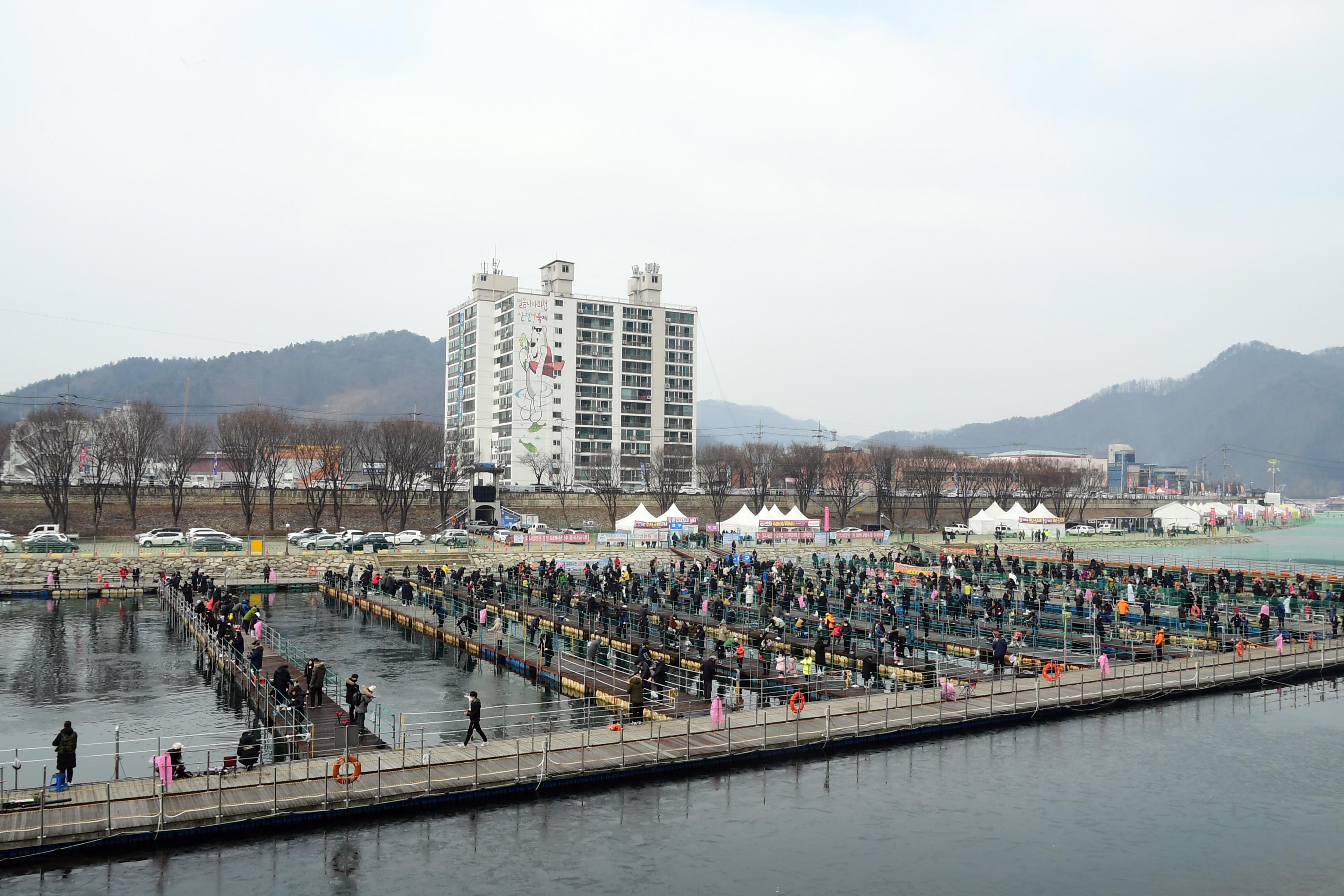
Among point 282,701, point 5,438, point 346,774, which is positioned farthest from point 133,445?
point 346,774

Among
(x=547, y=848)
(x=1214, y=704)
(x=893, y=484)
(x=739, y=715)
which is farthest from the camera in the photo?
(x=893, y=484)

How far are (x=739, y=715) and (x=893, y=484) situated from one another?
94269 mm

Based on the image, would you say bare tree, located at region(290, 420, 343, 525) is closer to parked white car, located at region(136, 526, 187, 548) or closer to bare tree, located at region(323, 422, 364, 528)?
bare tree, located at region(323, 422, 364, 528)

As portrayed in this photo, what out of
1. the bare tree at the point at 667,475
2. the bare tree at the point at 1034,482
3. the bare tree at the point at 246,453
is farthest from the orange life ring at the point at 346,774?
the bare tree at the point at 1034,482

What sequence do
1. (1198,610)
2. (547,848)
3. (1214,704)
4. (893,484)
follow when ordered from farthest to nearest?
(893,484) < (1198,610) < (1214,704) < (547,848)

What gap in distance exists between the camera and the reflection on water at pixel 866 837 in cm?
1683

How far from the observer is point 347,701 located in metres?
22.7

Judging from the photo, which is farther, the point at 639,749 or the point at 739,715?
the point at 739,715

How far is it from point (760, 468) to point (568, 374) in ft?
158

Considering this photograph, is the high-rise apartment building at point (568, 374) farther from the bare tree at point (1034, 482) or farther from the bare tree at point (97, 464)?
the bare tree at point (97, 464)

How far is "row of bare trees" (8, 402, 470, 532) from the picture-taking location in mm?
80188

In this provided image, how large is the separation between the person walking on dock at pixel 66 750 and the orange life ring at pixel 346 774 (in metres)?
4.89

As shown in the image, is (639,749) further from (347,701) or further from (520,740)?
(347,701)

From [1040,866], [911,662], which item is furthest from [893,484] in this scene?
[1040,866]
